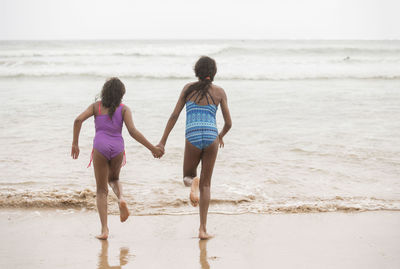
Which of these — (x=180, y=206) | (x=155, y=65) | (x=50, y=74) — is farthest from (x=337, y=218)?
(x=155, y=65)

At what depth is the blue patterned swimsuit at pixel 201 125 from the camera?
13.0ft

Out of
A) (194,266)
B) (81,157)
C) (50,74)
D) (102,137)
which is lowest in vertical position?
(194,266)

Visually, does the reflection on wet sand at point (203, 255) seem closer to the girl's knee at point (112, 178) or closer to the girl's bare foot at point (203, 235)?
the girl's bare foot at point (203, 235)

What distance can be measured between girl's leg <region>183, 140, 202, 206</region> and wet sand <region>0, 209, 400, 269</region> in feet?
1.57

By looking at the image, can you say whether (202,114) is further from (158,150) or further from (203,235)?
(203,235)

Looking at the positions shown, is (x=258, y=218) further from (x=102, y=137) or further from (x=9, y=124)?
(x=9, y=124)

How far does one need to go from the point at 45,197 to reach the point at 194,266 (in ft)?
8.29

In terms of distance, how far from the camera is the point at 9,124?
957cm

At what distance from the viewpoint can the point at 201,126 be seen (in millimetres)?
3967

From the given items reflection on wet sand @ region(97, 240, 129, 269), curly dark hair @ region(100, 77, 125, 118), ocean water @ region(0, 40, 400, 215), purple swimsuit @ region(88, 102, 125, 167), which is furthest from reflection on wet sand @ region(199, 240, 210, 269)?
curly dark hair @ region(100, 77, 125, 118)

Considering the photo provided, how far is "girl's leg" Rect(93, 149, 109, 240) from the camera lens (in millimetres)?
3959

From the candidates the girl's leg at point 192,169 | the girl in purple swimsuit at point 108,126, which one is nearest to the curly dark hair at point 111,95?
the girl in purple swimsuit at point 108,126

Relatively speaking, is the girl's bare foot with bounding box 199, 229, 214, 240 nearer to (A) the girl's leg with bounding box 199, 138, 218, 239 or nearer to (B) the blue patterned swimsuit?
(A) the girl's leg with bounding box 199, 138, 218, 239

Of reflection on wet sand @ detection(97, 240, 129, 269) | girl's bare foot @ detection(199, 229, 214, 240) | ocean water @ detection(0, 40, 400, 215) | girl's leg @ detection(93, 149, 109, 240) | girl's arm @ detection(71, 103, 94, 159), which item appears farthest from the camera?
ocean water @ detection(0, 40, 400, 215)
